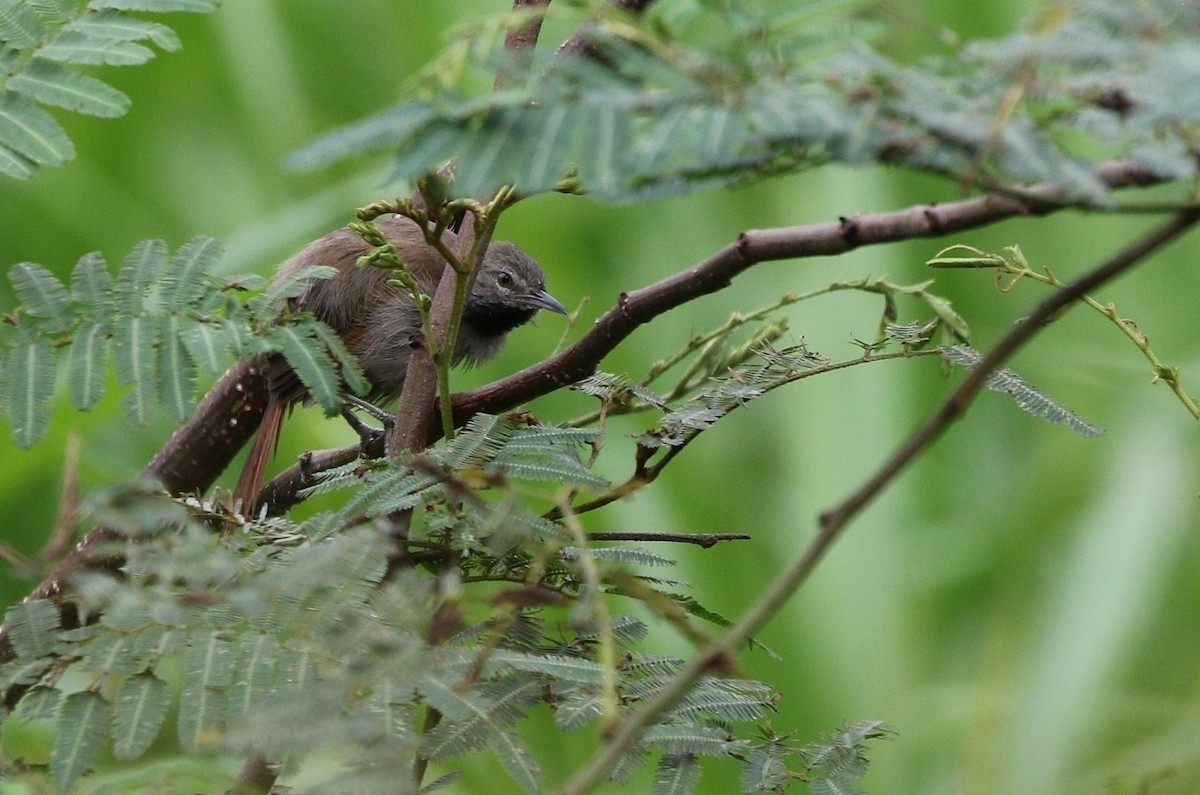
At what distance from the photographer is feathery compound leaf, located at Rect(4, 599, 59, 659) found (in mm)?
1116

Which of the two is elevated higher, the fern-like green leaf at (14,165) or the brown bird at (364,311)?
the fern-like green leaf at (14,165)

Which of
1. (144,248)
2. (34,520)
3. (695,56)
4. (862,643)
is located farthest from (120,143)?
(695,56)

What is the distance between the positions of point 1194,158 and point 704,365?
3.28 feet

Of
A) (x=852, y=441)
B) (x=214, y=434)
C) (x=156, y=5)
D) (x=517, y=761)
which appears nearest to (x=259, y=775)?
(x=517, y=761)

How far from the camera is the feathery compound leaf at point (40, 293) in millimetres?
1336

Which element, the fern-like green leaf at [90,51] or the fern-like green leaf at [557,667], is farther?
the fern-like green leaf at [90,51]

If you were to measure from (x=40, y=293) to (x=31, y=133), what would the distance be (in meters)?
0.25

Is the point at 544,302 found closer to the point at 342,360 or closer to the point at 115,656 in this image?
the point at 342,360

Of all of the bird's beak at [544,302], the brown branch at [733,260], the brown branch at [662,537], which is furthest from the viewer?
the bird's beak at [544,302]

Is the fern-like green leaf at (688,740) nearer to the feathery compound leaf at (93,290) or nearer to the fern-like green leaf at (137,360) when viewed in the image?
the fern-like green leaf at (137,360)

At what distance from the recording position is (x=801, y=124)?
77cm

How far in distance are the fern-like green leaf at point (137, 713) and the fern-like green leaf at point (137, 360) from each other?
Answer: 0.31 m

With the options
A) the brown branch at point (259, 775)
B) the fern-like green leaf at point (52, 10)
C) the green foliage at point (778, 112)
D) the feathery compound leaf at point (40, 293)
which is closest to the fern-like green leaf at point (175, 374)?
the feathery compound leaf at point (40, 293)

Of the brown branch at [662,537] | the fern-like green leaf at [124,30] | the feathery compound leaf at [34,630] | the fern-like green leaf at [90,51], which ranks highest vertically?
the fern-like green leaf at [124,30]
